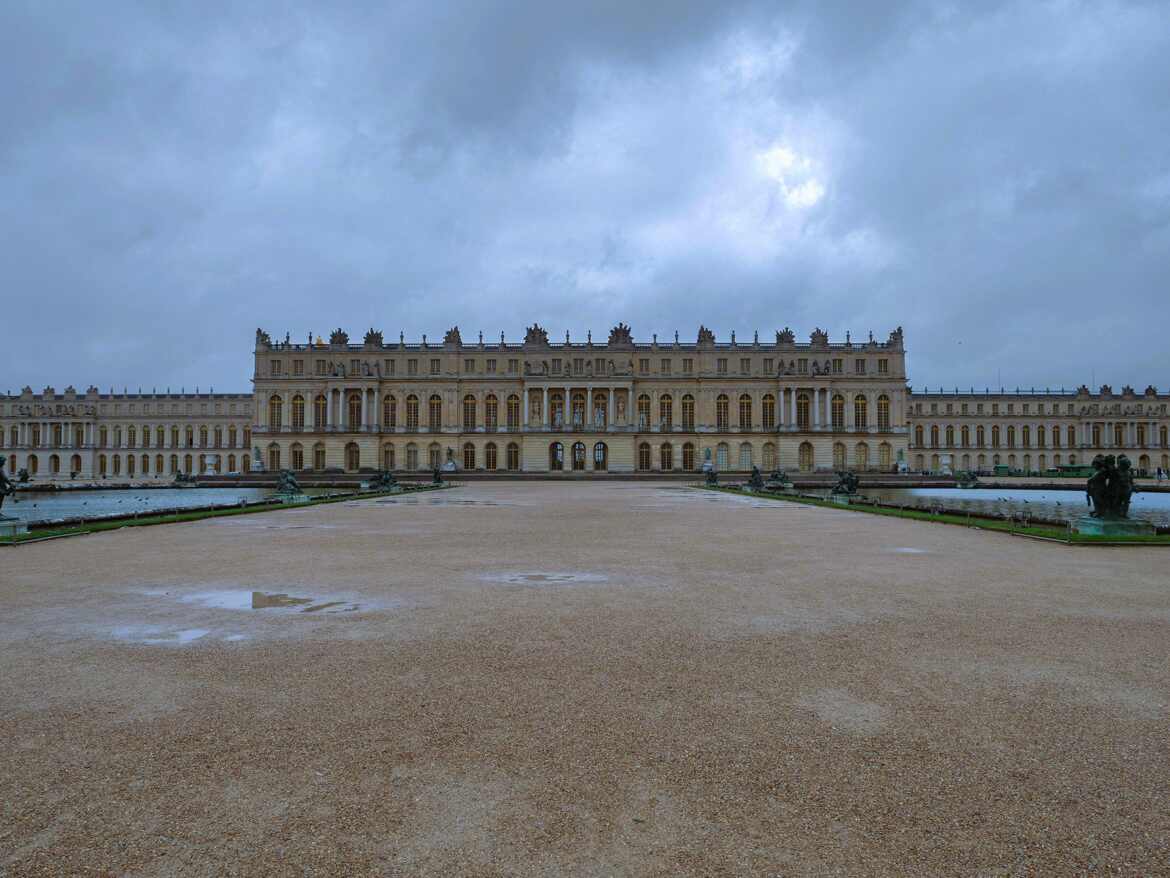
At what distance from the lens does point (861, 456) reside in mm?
77875

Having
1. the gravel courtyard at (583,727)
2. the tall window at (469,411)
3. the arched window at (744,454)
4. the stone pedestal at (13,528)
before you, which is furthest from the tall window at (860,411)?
the stone pedestal at (13,528)

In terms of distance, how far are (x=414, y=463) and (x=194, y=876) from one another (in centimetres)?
7837

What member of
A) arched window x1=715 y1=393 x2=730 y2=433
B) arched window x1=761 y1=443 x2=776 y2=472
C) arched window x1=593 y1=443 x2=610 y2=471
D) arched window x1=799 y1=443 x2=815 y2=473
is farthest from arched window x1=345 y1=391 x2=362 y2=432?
arched window x1=799 y1=443 x2=815 y2=473

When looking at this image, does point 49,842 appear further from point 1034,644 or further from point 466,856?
point 1034,644

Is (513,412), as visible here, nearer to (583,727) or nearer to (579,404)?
(579,404)

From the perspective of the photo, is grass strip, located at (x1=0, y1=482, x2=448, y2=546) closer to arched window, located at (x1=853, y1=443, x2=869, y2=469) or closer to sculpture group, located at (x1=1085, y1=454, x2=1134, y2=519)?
sculpture group, located at (x1=1085, y1=454, x2=1134, y2=519)

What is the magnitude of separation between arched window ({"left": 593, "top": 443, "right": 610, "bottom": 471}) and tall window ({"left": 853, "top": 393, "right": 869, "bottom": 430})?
85.0ft

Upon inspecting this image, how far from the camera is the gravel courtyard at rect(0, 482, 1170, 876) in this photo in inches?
138

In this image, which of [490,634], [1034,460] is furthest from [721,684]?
[1034,460]

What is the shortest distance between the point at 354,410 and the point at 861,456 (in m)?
53.3

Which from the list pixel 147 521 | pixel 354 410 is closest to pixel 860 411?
pixel 354 410

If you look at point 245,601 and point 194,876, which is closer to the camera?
point 194,876

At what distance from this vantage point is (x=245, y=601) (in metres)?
9.14

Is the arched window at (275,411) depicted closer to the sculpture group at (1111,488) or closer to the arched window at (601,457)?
the arched window at (601,457)
